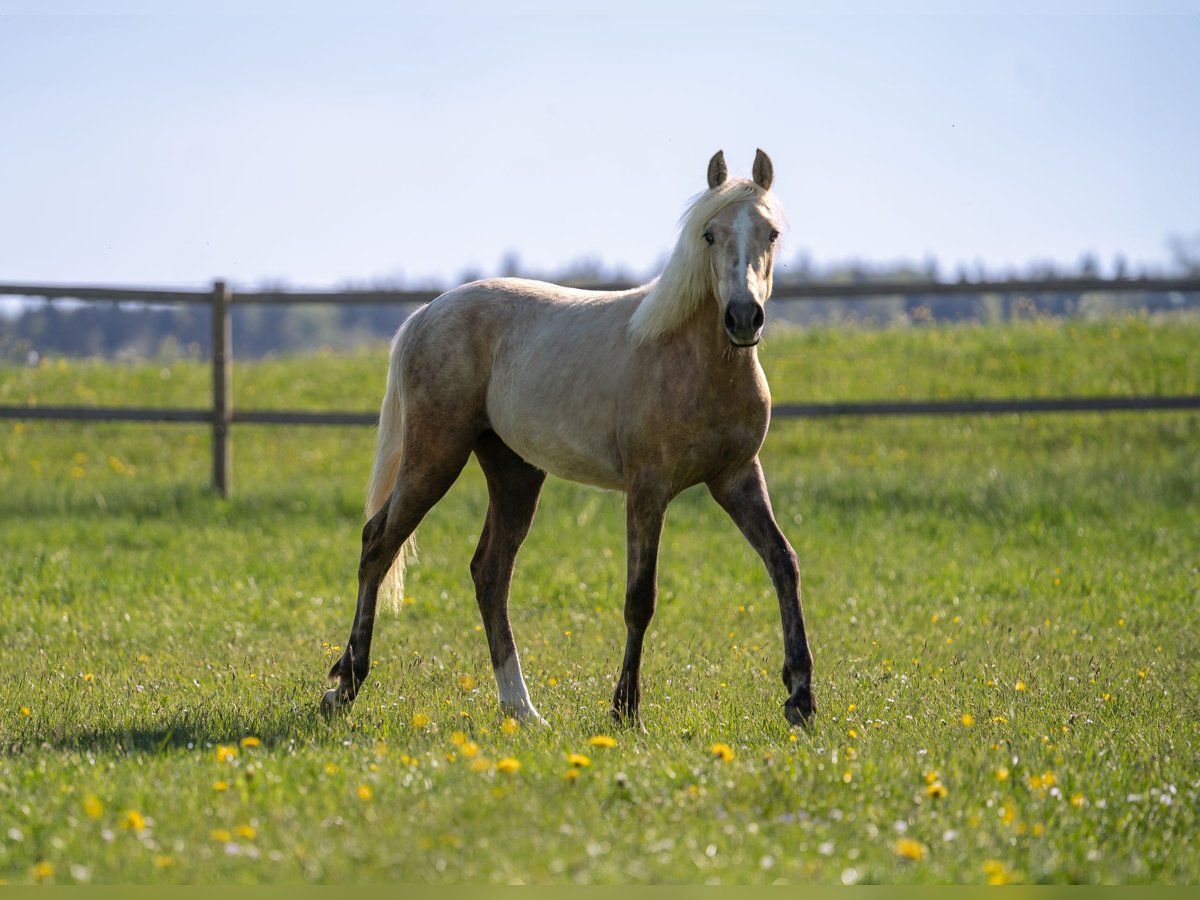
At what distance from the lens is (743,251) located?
4957mm

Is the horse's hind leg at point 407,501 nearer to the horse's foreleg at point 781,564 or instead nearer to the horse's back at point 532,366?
the horse's back at point 532,366

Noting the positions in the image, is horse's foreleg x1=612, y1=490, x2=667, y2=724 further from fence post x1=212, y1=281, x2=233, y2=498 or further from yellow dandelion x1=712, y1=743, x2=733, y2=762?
fence post x1=212, y1=281, x2=233, y2=498

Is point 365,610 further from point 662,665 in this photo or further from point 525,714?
point 662,665

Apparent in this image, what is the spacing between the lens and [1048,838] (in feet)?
11.8

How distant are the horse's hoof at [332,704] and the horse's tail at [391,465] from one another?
0.79 meters

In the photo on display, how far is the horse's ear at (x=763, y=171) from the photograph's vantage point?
210 inches

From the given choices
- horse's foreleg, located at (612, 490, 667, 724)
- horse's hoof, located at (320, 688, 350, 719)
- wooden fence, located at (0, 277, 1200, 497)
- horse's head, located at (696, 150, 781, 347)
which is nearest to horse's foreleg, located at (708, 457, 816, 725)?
horse's foreleg, located at (612, 490, 667, 724)

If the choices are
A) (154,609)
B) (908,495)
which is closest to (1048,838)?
(154,609)

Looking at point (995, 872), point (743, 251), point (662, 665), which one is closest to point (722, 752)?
point (995, 872)

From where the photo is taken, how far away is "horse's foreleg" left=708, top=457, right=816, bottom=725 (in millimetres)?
5285

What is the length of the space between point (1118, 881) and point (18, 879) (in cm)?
291

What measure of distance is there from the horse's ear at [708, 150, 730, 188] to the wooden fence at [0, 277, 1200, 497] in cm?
591

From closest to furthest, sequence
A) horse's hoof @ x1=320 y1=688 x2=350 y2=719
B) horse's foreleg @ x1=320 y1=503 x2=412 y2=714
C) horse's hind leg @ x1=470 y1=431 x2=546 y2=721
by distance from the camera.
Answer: horse's hoof @ x1=320 y1=688 x2=350 y2=719 < horse's foreleg @ x1=320 y1=503 x2=412 y2=714 < horse's hind leg @ x1=470 y1=431 x2=546 y2=721

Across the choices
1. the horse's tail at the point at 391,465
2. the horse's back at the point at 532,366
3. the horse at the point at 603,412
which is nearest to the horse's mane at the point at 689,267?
the horse at the point at 603,412
